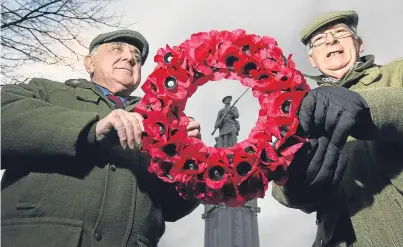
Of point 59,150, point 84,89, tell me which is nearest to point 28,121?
point 59,150

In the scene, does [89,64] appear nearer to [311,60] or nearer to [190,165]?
[190,165]

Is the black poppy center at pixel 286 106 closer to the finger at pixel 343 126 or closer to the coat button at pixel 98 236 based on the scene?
the finger at pixel 343 126

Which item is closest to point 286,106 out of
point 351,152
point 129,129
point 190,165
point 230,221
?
point 190,165

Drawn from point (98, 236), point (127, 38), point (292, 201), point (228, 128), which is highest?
point (228, 128)

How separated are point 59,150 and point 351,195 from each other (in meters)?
1.73

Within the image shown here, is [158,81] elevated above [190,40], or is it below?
below

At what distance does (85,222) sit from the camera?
2.75 meters

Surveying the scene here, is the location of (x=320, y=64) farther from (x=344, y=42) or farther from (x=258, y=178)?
(x=258, y=178)

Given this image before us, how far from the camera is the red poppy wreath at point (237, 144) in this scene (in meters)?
2.71

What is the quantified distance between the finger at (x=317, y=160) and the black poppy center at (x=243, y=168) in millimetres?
332

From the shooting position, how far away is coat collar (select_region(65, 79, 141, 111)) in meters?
3.29

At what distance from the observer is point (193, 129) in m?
2.93

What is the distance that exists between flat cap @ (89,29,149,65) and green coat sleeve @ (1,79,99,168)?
36.6 inches

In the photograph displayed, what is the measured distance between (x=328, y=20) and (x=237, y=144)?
1360 millimetres
